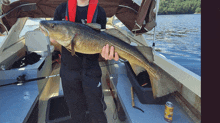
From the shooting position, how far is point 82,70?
1.98 metres

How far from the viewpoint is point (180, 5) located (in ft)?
108

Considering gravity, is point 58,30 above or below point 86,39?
above

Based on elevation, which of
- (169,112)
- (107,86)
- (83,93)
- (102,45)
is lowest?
(107,86)

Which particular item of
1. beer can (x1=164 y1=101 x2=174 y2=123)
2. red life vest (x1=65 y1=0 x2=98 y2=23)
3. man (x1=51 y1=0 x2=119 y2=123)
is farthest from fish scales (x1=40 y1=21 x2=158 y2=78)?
beer can (x1=164 y1=101 x2=174 y2=123)

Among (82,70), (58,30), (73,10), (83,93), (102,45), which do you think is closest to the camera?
(58,30)

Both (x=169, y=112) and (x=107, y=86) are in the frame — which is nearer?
(x=169, y=112)

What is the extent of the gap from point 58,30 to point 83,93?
38.7 inches

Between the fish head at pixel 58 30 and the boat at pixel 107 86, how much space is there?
97cm

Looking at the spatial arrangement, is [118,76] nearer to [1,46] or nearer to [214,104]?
[1,46]

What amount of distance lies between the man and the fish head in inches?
10.0

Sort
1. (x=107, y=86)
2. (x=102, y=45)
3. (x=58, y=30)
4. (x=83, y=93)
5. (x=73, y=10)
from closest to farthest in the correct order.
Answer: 1. (x=58, y=30)
2. (x=102, y=45)
3. (x=73, y=10)
4. (x=83, y=93)
5. (x=107, y=86)

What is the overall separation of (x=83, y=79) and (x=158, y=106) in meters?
1.49

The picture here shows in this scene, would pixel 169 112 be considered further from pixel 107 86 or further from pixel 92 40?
pixel 107 86

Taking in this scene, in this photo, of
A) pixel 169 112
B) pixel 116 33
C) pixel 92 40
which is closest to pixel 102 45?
pixel 92 40
